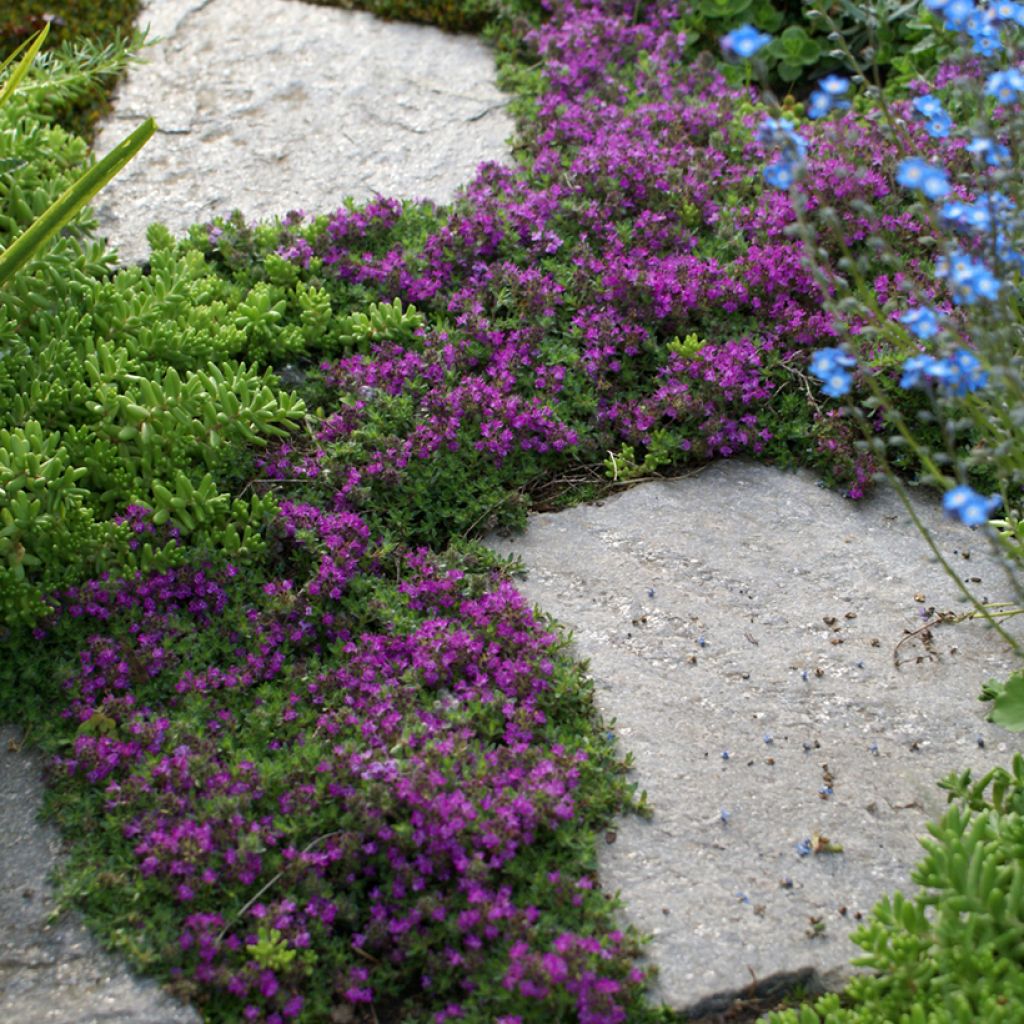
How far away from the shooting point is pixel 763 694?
3.64 metres

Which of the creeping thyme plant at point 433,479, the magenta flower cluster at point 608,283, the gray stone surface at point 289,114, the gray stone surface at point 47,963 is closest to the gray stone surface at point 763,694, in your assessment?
the creeping thyme plant at point 433,479

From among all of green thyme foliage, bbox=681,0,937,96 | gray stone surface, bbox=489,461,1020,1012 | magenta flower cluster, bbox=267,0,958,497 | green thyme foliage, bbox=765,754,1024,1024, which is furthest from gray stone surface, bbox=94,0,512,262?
green thyme foliage, bbox=765,754,1024,1024

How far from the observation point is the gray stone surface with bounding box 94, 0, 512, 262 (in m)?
5.55

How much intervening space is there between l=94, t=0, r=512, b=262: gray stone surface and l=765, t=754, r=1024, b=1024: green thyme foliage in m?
3.73

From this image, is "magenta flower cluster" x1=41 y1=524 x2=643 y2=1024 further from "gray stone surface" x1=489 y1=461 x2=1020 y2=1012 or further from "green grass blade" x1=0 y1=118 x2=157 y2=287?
"green grass blade" x1=0 y1=118 x2=157 y2=287

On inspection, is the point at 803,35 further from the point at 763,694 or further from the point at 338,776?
the point at 338,776

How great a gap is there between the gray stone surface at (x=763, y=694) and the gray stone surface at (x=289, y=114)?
2226mm

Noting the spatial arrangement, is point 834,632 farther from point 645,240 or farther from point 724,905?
point 645,240

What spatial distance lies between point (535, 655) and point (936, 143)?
10.1 feet

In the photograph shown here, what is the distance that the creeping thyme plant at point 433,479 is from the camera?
2951 millimetres

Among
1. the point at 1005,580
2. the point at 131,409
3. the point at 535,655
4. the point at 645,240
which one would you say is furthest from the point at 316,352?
the point at 1005,580

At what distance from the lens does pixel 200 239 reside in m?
5.02

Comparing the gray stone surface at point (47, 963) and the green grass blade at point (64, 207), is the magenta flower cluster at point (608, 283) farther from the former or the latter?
the gray stone surface at point (47, 963)

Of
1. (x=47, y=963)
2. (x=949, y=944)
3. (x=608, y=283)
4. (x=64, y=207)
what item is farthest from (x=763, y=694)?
(x=64, y=207)
